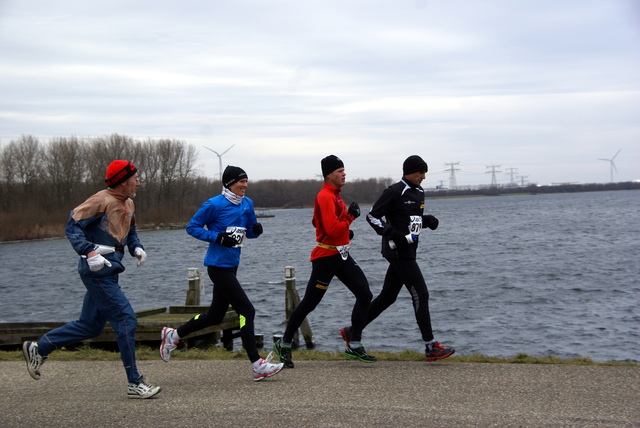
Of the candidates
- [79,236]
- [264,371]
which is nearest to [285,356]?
[264,371]

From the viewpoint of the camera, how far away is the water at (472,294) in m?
16.2

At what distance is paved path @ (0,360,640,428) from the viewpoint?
17.7 ft

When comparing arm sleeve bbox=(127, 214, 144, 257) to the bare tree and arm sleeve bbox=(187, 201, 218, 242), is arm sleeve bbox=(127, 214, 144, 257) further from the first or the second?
the bare tree

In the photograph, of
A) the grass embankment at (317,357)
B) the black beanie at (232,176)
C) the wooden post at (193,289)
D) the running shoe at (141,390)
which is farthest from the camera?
the wooden post at (193,289)

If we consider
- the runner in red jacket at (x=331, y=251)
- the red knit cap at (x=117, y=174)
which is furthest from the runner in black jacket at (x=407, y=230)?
the red knit cap at (x=117, y=174)

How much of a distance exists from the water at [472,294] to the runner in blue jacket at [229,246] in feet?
26.2

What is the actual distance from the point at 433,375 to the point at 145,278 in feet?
99.3

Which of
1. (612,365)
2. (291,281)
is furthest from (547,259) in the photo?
(612,365)

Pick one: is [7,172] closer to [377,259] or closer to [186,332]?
[377,259]

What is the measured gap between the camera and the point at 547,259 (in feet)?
121

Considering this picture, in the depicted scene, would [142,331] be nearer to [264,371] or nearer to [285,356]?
[285,356]

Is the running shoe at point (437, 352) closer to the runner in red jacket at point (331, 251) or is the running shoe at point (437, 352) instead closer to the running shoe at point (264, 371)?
the runner in red jacket at point (331, 251)

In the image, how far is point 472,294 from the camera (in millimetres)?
24500

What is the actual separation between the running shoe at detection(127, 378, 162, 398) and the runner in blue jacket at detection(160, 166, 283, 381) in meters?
1.01
